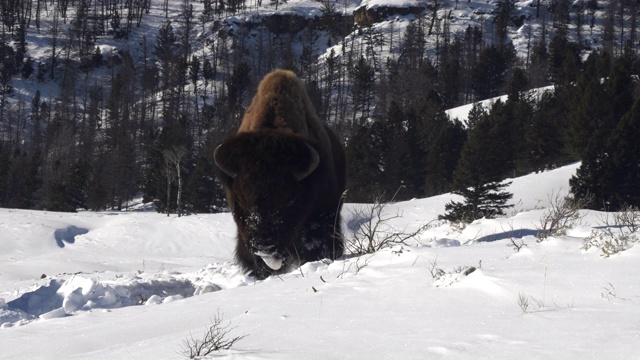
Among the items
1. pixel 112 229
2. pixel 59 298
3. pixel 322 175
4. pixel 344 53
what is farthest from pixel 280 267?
pixel 344 53

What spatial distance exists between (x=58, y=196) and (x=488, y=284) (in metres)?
38.9

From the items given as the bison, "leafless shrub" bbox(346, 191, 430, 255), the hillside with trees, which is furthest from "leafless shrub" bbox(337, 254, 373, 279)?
the hillside with trees

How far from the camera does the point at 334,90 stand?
70000 mm

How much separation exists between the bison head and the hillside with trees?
13.4m

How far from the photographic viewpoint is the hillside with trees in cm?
2719

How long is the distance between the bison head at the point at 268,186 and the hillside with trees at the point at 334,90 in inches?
528

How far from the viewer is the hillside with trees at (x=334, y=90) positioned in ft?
89.2

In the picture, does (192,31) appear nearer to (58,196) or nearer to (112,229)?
(58,196)

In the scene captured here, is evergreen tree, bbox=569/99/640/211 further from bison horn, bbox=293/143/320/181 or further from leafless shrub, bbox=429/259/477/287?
leafless shrub, bbox=429/259/477/287

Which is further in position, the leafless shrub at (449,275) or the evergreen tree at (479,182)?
the evergreen tree at (479,182)

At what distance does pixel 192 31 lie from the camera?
289 feet

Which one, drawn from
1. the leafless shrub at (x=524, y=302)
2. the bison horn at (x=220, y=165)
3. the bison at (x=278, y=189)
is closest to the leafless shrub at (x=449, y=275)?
the leafless shrub at (x=524, y=302)

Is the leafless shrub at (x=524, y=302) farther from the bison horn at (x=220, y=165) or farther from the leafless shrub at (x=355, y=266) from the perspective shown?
the bison horn at (x=220, y=165)

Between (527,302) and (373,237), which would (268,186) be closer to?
(373,237)
